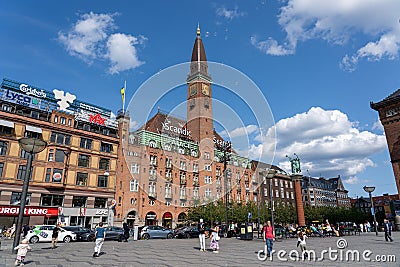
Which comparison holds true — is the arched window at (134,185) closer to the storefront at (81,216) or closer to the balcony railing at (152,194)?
the balcony railing at (152,194)

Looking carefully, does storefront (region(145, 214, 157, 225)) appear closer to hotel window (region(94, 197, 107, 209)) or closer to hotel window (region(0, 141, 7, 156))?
hotel window (region(94, 197, 107, 209))

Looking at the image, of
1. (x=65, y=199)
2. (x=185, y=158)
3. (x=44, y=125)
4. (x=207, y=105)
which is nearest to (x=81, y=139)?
(x=44, y=125)

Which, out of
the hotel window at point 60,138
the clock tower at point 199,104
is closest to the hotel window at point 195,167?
the clock tower at point 199,104

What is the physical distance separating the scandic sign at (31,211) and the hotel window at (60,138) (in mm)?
9848

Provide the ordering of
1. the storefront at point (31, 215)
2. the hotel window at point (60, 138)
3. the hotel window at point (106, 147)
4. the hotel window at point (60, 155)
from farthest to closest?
the hotel window at point (106, 147)
the hotel window at point (60, 138)
the hotel window at point (60, 155)
the storefront at point (31, 215)

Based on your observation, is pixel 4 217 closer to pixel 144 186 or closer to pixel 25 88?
pixel 25 88

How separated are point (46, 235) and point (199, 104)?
49480mm

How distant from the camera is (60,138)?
43.8 m

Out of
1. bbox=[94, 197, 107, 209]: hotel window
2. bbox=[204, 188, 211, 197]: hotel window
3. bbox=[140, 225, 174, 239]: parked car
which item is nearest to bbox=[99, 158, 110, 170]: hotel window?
bbox=[94, 197, 107, 209]: hotel window

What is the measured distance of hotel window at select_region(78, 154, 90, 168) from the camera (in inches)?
1784

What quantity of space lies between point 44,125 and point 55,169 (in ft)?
21.8

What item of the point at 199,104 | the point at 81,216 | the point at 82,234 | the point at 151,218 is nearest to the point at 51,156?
the point at 81,216

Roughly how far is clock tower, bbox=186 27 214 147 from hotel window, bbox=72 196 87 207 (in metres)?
31.1

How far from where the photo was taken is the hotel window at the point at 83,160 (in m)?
45.3
